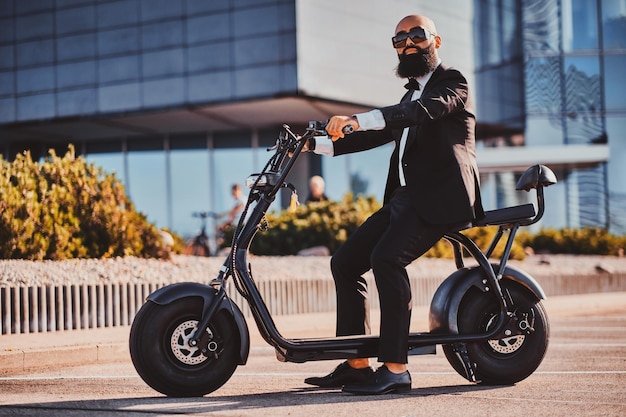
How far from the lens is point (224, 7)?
24.1 meters

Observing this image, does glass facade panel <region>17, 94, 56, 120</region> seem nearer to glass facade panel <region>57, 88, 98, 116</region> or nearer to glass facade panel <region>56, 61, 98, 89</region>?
glass facade panel <region>57, 88, 98, 116</region>

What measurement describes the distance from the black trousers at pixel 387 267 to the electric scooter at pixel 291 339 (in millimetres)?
142

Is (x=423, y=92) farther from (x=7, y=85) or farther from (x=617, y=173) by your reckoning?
(x=617, y=173)

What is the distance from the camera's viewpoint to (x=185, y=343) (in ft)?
17.0

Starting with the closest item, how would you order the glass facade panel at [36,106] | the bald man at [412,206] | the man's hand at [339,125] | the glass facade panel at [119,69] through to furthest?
the man's hand at [339,125] < the bald man at [412,206] < the glass facade panel at [119,69] < the glass facade panel at [36,106]

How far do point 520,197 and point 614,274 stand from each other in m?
12.6

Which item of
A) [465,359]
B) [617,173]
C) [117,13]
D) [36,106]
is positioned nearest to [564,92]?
[617,173]

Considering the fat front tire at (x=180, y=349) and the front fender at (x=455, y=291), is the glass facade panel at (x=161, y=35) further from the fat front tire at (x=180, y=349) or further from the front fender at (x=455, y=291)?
the fat front tire at (x=180, y=349)

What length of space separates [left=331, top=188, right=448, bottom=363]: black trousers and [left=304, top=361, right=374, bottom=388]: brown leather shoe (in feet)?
0.75

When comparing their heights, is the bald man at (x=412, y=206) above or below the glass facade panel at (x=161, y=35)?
below

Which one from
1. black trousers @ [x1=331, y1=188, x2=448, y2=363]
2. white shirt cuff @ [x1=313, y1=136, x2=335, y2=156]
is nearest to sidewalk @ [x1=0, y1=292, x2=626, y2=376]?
black trousers @ [x1=331, y1=188, x2=448, y2=363]

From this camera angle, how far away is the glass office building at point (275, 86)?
23.9 metres

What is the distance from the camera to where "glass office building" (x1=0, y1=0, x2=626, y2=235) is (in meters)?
23.9

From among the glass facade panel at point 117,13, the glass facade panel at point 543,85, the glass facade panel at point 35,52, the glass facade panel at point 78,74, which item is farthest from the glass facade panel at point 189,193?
the glass facade panel at point 543,85
